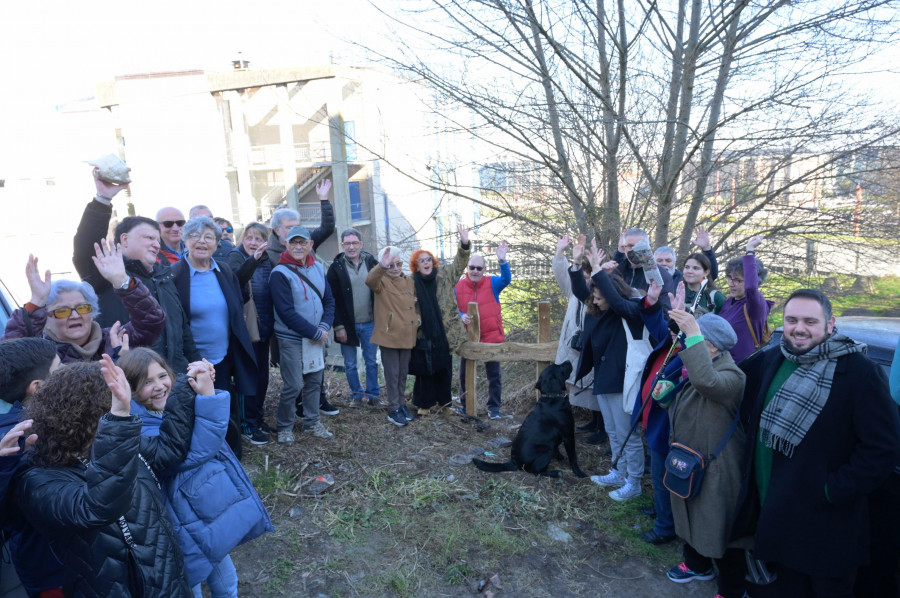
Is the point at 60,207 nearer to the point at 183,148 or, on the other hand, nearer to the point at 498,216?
the point at 183,148

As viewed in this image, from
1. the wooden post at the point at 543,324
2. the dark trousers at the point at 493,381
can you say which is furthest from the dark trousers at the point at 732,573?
the dark trousers at the point at 493,381

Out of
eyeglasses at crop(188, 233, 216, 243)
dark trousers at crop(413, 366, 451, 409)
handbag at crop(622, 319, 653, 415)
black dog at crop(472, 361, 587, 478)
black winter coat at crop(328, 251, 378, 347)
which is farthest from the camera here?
dark trousers at crop(413, 366, 451, 409)

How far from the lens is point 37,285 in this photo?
3.09 m

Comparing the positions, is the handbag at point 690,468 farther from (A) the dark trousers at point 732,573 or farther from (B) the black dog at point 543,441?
(B) the black dog at point 543,441

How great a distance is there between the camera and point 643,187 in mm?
7875

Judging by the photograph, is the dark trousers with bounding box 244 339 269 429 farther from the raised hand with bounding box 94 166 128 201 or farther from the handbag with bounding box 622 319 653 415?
the handbag with bounding box 622 319 653 415

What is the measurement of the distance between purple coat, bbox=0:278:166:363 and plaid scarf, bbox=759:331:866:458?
3.50 m

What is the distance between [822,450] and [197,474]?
2.99 m

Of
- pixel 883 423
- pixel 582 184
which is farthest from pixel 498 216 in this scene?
pixel 883 423

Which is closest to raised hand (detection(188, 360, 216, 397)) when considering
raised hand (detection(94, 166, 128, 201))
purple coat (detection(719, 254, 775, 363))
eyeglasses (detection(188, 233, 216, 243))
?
raised hand (detection(94, 166, 128, 201))

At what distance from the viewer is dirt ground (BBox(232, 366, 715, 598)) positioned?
356cm

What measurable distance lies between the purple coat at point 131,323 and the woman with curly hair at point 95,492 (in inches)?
40.2

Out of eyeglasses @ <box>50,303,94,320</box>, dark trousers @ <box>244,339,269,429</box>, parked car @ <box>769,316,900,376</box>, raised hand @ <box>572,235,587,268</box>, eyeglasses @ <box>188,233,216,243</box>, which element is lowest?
dark trousers @ <box>244,339,269,429</box>

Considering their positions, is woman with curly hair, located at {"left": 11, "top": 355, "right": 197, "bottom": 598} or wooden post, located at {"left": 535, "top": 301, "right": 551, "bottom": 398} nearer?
woman with curly hair, located at {"left": 11, "top": 355, "right": 197, "bottom": 598}
